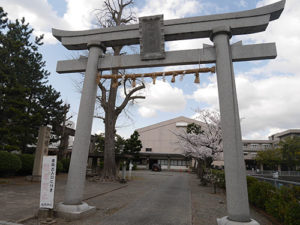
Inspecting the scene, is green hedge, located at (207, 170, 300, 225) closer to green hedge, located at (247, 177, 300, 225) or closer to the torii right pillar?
green hedge, located at (247, 177, 300, 225)

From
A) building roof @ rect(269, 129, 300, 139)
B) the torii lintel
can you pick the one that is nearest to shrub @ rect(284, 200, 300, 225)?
the torii lintel

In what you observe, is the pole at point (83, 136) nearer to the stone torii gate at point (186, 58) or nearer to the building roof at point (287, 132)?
the stone torii gate at point (186, 58)

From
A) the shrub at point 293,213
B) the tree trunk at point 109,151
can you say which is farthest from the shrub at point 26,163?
the shrub at point 293,213

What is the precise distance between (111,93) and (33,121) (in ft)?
21.9

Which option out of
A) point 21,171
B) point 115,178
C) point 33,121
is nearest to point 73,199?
point 115,178

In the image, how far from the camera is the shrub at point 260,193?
7.06 metres

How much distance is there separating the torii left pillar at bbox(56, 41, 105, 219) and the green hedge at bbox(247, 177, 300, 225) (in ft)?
18.2

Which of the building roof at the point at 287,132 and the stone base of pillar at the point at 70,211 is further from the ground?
the building roof at the point at 287,132

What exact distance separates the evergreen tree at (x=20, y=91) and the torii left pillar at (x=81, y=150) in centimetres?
1111

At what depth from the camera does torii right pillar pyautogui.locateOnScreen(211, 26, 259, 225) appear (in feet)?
15.4

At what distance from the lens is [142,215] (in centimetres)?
647

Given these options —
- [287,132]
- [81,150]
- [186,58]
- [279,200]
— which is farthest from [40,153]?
[287,132]

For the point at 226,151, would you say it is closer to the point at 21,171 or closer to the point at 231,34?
the point at 231,34

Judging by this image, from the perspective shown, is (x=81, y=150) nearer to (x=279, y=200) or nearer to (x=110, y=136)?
(x=279, y=200)
